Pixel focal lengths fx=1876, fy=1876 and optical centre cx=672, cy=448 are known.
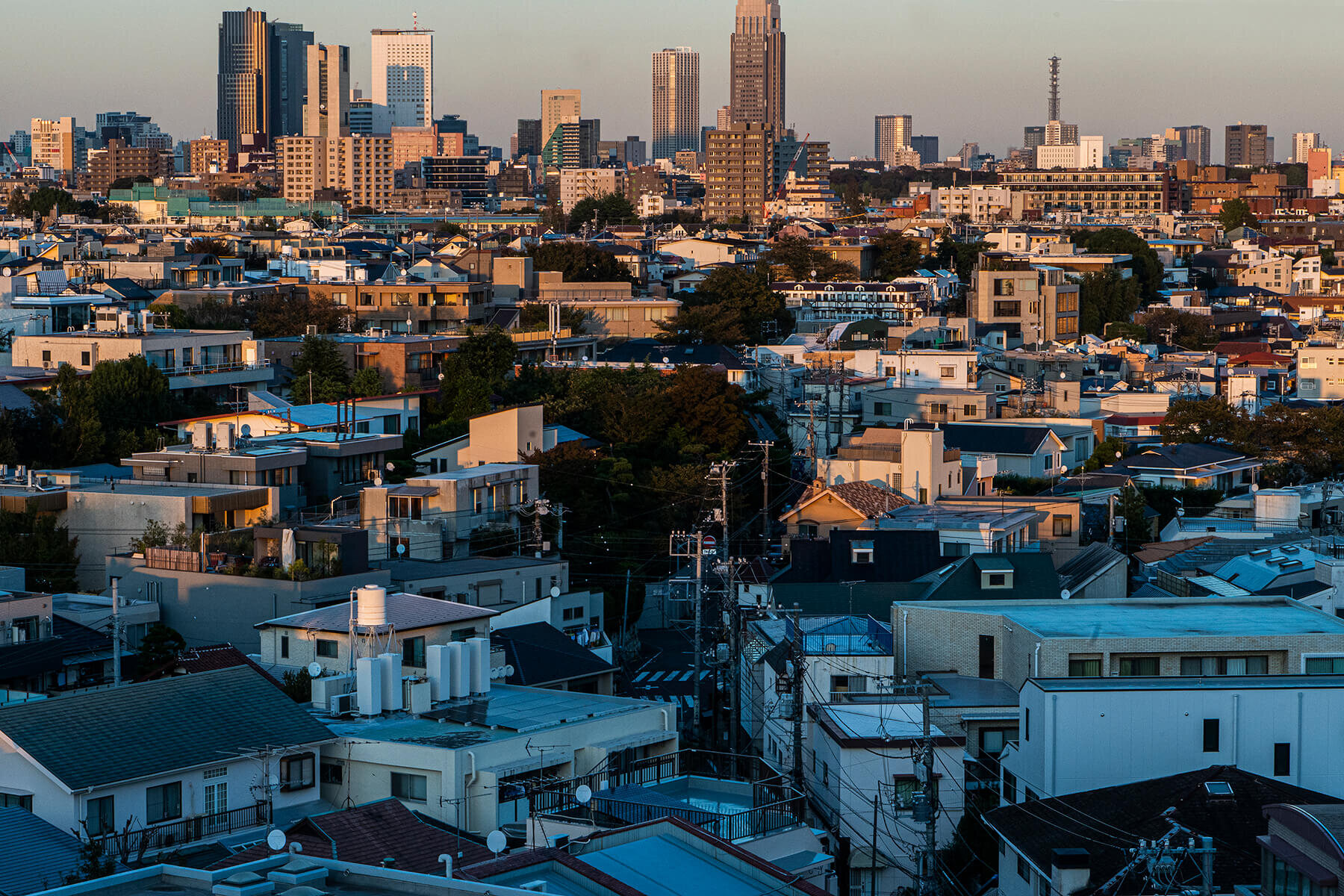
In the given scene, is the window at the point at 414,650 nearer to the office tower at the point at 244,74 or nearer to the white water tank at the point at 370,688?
the white water tank at the point at 370,688

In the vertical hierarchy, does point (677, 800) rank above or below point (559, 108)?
below

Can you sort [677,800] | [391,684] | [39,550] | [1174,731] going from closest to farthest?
[677,800] < [1174,731] < [391,684] < [39,550]

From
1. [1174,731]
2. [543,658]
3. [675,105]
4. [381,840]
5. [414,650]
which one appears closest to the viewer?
[381,840]

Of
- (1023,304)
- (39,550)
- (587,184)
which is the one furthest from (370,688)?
(587,184)

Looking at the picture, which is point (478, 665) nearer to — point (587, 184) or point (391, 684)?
point (391, 684)

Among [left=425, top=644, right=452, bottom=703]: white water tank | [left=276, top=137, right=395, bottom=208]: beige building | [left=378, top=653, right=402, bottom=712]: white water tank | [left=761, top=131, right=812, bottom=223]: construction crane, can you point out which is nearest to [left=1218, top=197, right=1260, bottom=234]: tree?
[left=761, top=131, right=812, bottom=223]: construction crane

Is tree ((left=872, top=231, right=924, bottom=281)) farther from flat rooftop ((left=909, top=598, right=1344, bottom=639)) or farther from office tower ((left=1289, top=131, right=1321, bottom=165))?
office tower ((left=1289, top=131, right=1321, bottom=165))

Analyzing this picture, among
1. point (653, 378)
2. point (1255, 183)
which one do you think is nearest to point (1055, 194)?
point (1255, 183)
